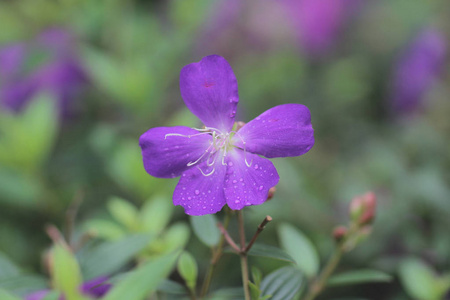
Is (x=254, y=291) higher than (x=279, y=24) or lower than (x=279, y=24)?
lower

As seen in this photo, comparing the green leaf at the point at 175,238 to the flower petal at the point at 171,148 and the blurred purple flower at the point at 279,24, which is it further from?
the blurred purple flower at the point at 279,24

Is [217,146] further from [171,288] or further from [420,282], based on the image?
[420,282]

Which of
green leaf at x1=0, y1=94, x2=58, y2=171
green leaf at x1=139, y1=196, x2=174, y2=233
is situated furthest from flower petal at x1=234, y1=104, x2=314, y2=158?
green leaf at x1=0, y1=94, x2=58, y2=171

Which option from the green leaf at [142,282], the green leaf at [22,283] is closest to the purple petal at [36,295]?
the green leaf at [22,283]

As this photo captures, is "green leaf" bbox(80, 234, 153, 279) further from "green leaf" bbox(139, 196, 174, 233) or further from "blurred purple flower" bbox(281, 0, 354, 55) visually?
"blurred purple flower" bbox(281, 0, 354, 55)

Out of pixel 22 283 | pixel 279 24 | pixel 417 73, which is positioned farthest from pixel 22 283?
pixel 279 24
